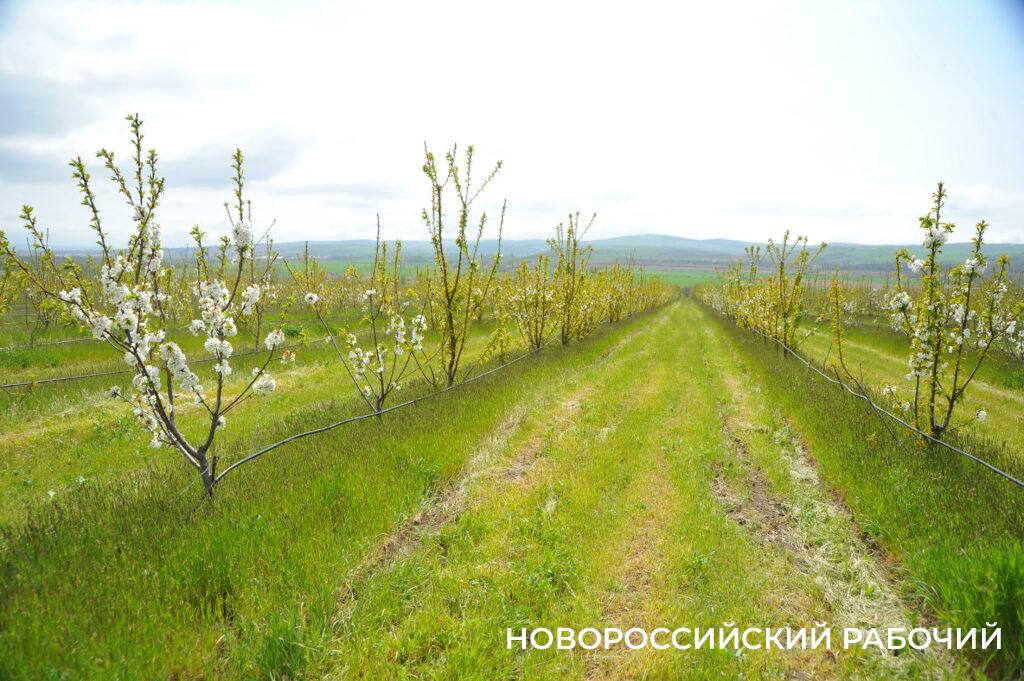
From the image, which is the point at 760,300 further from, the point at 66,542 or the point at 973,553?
the point at 66,542

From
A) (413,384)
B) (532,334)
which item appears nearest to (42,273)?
(413,384)

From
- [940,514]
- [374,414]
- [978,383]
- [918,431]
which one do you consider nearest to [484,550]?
[374,414]

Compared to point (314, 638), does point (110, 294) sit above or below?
above

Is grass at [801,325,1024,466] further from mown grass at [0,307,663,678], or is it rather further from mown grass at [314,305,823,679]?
mown grass at [0,307,663,678]

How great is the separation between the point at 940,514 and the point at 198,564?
6483 mm

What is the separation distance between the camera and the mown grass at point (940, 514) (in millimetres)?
3088

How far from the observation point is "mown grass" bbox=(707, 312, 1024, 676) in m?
3.09

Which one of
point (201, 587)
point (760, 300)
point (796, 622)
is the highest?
point (760, 300)

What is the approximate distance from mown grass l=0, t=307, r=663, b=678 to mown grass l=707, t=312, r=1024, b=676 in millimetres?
4590

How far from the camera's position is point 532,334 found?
44.3 feet

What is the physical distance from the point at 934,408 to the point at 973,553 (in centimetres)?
293

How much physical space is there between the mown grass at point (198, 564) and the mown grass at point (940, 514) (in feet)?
15.1

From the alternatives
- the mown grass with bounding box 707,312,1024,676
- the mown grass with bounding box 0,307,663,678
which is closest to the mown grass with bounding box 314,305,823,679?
the mown grass with bounding box 0,307,663,678

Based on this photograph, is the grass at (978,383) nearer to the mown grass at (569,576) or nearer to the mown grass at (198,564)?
the mown grass at (569,576)
